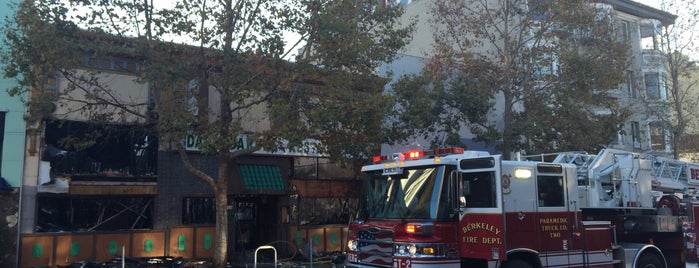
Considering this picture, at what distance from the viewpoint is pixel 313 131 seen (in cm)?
1394

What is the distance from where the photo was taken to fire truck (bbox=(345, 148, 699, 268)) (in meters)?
9.14

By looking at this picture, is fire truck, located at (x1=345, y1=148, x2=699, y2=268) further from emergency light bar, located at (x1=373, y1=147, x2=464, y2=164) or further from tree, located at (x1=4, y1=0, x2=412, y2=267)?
tree, located at (x1=4, y1=0, x2=412, y2=267)

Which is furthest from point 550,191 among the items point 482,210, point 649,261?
point 649,261

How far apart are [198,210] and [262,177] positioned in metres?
2.19

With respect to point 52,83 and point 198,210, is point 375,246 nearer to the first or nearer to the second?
point 198,210

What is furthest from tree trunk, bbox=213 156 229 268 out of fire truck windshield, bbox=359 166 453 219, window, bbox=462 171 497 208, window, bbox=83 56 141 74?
window, bbox=462 171 497 208

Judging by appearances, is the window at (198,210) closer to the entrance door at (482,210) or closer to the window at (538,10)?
the entrance door at (482,210)

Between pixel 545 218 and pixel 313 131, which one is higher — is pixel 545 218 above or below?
below

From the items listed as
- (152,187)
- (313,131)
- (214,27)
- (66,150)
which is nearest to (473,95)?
(313,131)

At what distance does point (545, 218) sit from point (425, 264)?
2.54m

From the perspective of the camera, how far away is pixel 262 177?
18.2m

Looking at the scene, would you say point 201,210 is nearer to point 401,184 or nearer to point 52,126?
point 52,126

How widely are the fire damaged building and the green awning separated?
3 centimetres

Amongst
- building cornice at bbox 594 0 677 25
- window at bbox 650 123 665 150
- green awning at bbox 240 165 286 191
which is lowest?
green awning at bbox 240 165 286 191
